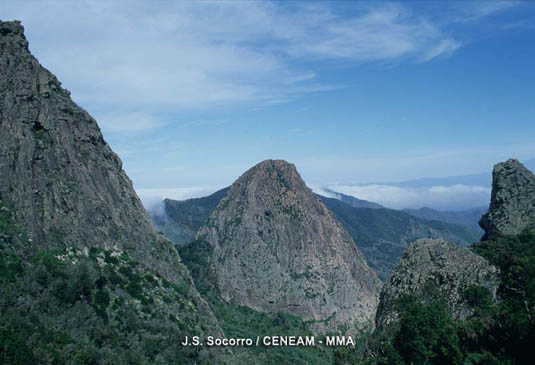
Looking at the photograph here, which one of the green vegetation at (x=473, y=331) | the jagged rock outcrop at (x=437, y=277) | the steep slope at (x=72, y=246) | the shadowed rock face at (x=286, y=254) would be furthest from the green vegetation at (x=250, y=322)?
the green vegetation at (x=473, y=331)

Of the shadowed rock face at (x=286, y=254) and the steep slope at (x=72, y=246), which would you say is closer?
the steep slope at (x=72, y=246)

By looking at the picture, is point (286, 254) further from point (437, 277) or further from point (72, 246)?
point (72, 246)

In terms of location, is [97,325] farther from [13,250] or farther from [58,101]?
[58,101]

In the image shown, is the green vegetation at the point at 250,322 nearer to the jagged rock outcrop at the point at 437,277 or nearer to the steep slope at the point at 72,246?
the steep slope at the point at 72,246

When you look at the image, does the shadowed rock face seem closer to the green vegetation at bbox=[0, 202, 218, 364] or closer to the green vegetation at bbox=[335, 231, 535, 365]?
the green vegetation at bbox=[0, 202, 218, 364]

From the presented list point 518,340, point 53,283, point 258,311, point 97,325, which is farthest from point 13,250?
point 258,311

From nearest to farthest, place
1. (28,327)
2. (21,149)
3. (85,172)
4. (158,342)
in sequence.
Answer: (28,327) < (158,342) < (21,149) < (85,172)
